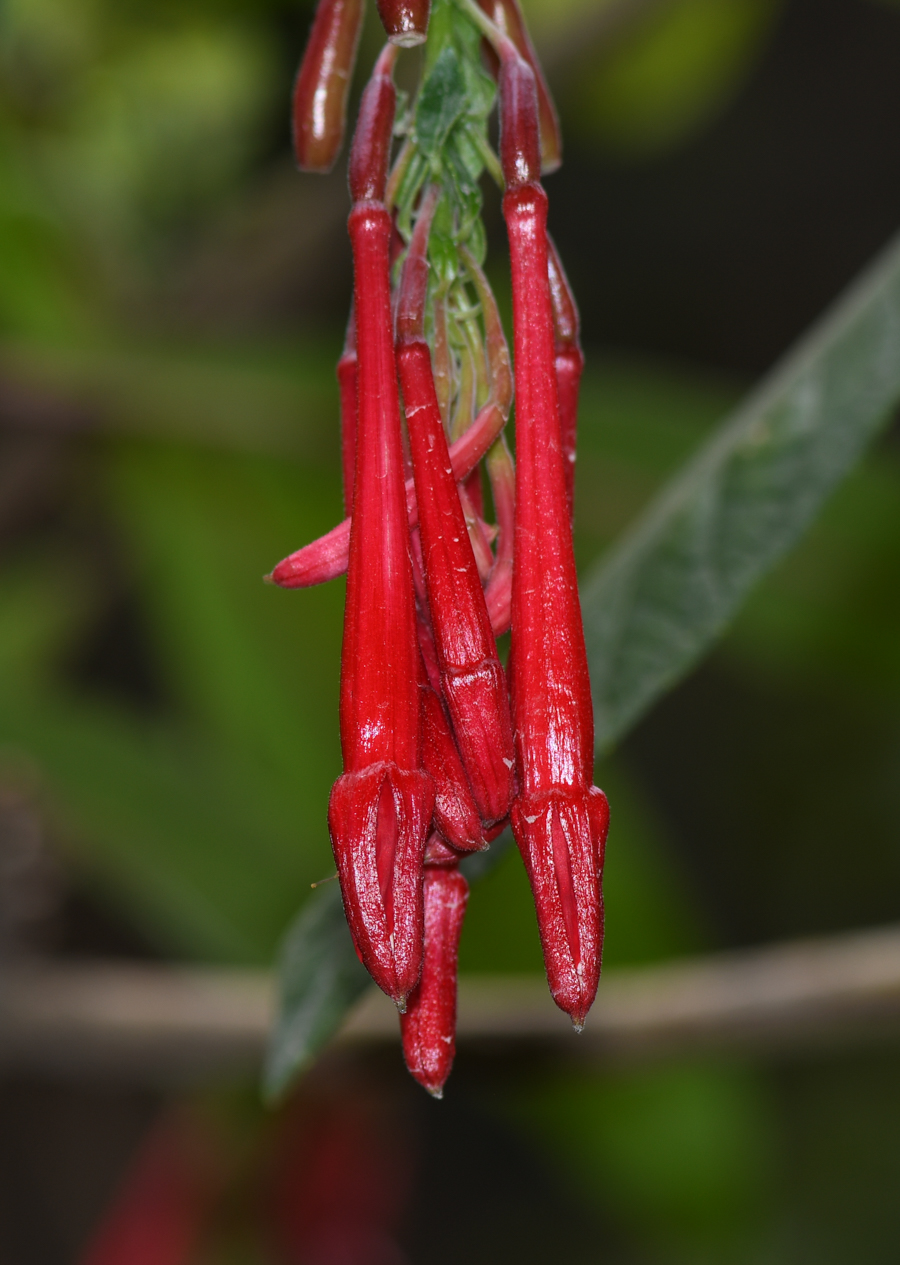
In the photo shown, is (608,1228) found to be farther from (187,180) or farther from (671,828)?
(187,180)

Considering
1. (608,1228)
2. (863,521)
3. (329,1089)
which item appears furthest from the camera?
(608,1228)

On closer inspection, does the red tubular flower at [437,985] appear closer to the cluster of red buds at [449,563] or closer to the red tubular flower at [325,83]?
the cluster of red buds at [449,563]

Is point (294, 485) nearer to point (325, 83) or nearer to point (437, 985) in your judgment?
point (325, 83)

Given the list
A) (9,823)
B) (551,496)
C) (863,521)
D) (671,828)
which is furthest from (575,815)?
(671,828)

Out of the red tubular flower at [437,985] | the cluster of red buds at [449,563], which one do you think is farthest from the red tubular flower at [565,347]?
the red tubular flower at [437,985]

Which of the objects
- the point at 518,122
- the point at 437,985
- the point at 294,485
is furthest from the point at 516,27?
the point at 294,485

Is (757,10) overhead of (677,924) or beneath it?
overhead

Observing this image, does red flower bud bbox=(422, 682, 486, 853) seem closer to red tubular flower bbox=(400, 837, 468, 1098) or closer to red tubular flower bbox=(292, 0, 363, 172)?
red tubular flower bbox=(400, 837, 468, 1098)

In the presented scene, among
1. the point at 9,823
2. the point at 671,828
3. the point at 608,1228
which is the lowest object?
the point at 608,1228
